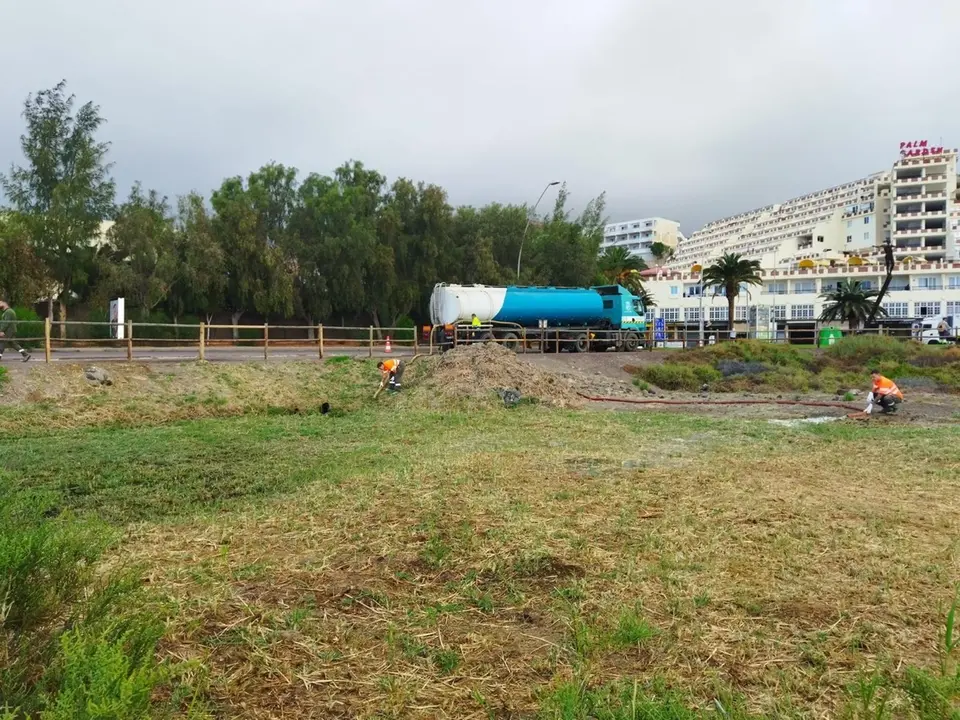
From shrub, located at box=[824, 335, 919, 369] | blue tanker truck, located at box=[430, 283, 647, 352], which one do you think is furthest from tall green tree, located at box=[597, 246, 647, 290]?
shrub, located at box=[824, 335, 919, 369]

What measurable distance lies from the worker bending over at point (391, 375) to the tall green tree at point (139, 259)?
21847 mm

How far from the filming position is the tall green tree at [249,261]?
41.2m

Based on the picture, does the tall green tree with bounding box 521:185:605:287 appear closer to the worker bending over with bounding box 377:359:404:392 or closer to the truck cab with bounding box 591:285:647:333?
the truck cab with bounding box 591:285:647:333

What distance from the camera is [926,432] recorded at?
1351cm

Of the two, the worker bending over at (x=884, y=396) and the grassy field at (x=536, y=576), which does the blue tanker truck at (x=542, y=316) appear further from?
the grassy field at (x=536, y=576)

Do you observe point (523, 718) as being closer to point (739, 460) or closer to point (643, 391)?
point (739, 460)

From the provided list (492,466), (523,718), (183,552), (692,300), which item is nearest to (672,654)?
(523,718)

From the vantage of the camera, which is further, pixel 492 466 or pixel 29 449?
pixel 29 449

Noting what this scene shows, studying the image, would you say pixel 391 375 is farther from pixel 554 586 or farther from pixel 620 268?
pixel 620 268

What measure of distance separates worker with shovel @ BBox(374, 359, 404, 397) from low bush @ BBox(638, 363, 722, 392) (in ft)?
34.2

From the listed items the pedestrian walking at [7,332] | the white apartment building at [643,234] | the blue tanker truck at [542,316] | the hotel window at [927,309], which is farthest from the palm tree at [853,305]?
the white apartment building at [643,234]

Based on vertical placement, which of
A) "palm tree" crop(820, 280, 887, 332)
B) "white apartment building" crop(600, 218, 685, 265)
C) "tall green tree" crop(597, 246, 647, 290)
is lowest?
"palm tree" crop(820, 280, 887, 332)

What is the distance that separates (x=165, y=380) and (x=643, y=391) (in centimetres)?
1467

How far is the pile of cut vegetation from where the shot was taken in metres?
26.2
